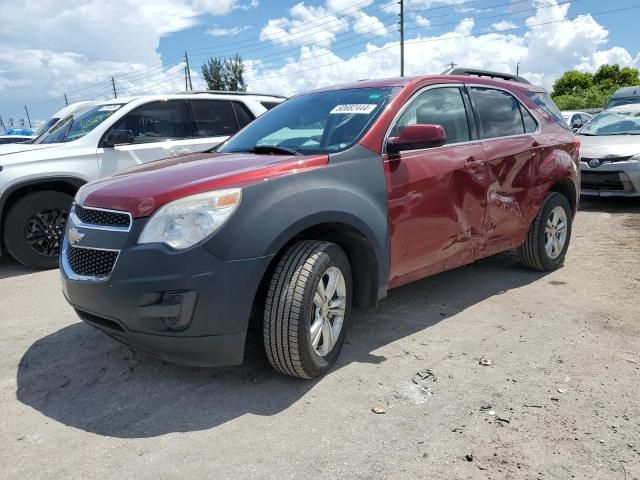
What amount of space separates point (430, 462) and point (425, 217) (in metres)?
1.67

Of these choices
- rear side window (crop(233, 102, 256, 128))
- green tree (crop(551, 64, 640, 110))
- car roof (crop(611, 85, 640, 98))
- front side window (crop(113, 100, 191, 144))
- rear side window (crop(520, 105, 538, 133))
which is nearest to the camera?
rear side window (crop(520, 105, 538, 133))

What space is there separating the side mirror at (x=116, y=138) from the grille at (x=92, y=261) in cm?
343

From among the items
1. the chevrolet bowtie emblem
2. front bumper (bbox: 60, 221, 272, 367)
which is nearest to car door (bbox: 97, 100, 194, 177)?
the chevrolet bowtie emblem

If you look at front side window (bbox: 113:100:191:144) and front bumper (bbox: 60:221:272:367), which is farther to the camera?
front side window (bbox: 113:100:191:144)

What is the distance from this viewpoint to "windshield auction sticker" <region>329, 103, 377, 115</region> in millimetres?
3545

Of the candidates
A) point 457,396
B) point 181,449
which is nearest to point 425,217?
point 457,396

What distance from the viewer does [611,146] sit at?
813 centimetres

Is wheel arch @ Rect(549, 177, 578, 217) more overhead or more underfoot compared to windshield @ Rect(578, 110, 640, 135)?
more underfoot

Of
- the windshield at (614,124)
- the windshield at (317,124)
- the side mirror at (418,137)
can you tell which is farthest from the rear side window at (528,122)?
the windshield at (614,124)

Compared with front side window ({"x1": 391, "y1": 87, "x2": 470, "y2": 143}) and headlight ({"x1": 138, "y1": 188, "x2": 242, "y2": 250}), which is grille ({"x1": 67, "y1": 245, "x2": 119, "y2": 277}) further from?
front side window ({"x1": 391, "y1": 87, "x2": 470, "y2": 143})

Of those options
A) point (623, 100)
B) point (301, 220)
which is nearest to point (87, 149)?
point (301, 220)

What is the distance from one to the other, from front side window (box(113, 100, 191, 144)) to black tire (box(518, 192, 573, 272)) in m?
4.22

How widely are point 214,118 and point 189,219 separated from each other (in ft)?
15.4

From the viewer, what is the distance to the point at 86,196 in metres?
3.03
